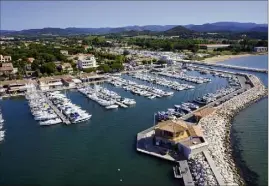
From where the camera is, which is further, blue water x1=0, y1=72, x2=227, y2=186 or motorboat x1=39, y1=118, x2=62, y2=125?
motorboat x1=39, y1=118, x2=62, y2=125

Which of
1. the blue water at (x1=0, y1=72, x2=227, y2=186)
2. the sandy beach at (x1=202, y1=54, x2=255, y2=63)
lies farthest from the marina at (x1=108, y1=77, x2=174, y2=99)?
the sandy beach at (x1=202, y1=54, x2=255, y2=63)

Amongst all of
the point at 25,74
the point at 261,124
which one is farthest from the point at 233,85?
the point at 25,74

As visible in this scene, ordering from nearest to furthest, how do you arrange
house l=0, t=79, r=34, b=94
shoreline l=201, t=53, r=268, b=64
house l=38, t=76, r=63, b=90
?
house l=0, t=79, r=34, b=94, house l=38, t=76, r=63, b=90, shoreline l=201, t=53, r=268, b=64

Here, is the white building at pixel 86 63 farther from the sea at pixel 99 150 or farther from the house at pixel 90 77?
the sea at pixel 99 150

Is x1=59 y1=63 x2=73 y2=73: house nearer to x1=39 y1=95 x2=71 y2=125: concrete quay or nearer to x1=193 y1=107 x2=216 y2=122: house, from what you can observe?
x1=39 y1=95 x2=71 y2=125: concrete quay

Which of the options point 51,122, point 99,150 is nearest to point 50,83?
point 51,122

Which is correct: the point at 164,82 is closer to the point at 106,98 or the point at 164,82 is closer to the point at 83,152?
the point at 106,98

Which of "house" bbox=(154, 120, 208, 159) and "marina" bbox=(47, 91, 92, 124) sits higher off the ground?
"house" bbox=(154, 120, 208, 159)

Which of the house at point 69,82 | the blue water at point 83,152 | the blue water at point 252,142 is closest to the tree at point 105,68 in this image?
the house at point 69,82
